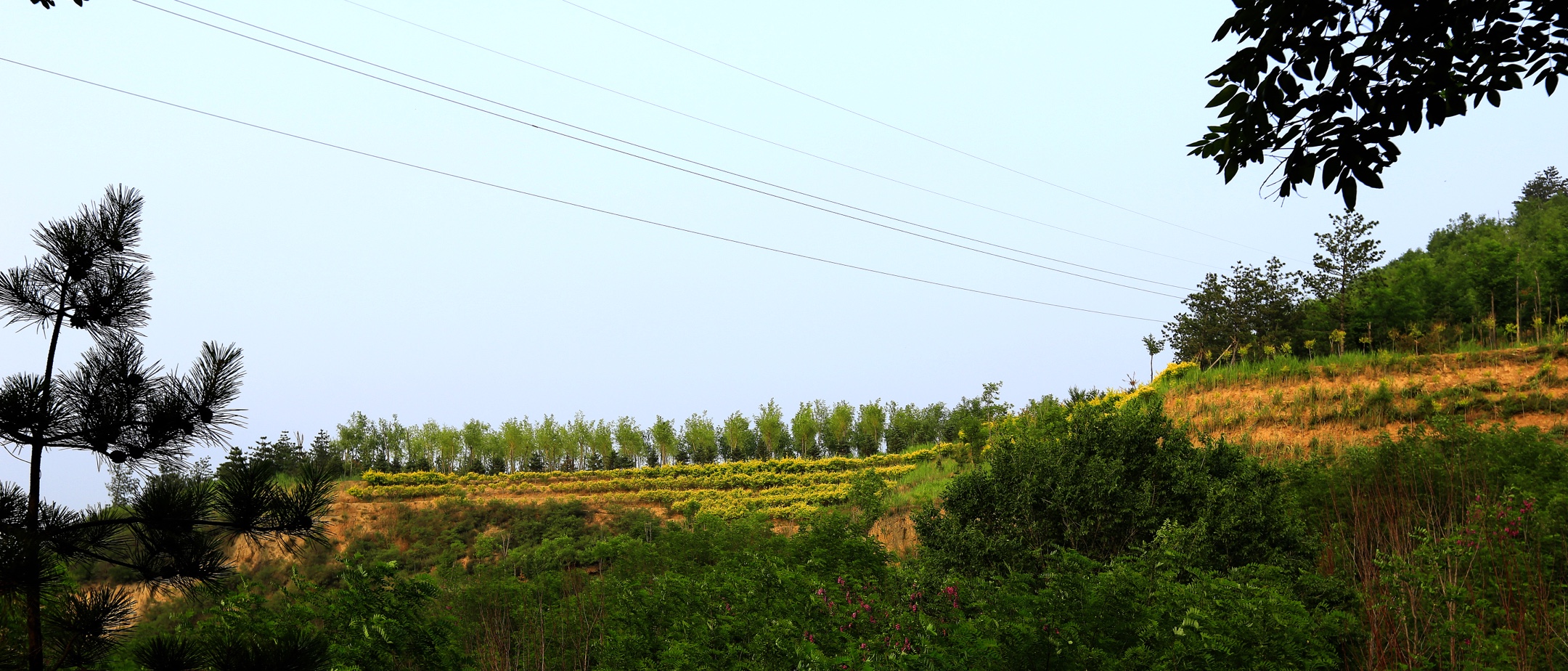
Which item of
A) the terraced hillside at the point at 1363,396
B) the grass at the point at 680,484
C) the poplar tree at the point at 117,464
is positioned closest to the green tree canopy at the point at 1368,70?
the poplar tree at the point at 117,464

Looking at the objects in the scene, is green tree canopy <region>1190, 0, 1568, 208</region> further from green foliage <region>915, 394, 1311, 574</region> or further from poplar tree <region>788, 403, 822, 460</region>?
poplar tree <region>788, 403, 822, 460</region>

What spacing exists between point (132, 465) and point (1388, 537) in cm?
1040

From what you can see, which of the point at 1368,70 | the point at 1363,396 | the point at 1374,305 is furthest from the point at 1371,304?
the point at 1368,70

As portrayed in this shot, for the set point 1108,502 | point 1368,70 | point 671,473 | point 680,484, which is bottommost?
point 680,484

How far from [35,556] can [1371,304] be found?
34.8m

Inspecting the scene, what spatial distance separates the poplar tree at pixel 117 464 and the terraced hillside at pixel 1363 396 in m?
14.7

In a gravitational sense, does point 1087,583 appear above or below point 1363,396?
below

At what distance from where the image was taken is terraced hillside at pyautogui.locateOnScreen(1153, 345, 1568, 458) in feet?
52.0

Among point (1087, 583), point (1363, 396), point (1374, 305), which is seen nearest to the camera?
point (1087, 583)

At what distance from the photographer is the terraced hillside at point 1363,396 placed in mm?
15855

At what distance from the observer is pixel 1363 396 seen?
678 inches

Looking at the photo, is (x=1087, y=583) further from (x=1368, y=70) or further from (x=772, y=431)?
(x=772, y=431)

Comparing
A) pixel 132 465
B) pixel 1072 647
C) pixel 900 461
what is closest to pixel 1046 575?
pixel 1072 647

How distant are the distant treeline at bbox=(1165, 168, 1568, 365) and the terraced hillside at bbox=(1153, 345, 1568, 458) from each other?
491 cm
